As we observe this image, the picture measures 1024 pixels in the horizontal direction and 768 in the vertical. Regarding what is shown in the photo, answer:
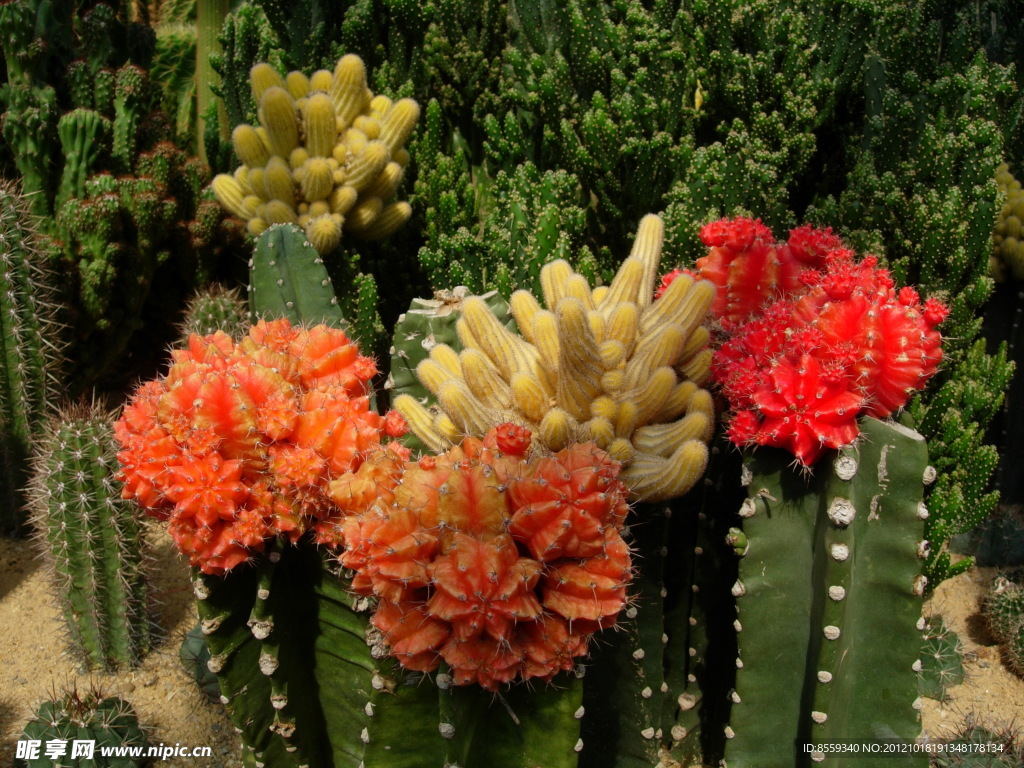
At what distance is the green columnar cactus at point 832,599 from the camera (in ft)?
5.23

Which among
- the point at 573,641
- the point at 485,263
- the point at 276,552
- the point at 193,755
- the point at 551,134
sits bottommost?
the point at 193,755

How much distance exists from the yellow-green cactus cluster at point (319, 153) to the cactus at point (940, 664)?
234cm

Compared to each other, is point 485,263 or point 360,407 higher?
point 485,263

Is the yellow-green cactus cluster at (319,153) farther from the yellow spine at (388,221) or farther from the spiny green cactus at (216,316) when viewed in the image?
the spiny green cactus at (216,316)

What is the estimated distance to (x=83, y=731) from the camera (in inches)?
82.5

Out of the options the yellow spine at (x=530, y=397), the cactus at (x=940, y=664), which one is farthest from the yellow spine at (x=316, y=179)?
the cactus at (x=940, y=664)

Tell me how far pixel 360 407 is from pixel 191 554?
0.43 m

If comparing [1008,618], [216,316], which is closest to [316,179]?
[216,316]

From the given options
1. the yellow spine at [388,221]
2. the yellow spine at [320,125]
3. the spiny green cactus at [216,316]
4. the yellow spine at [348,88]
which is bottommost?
the spiny green cactus at [216,316]

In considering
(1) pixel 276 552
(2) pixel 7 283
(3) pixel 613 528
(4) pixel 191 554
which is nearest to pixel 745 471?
(3) pixel 613 528

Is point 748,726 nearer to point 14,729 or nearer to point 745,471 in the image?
point 745,471

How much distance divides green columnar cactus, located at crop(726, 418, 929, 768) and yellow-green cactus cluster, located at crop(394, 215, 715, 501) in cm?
21

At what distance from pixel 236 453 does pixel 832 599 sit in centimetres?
119

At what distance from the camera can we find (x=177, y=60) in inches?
234
